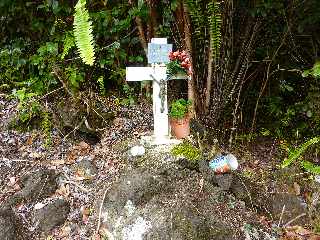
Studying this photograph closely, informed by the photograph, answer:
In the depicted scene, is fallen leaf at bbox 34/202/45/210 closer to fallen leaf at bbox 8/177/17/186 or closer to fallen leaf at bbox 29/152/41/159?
fallen leaf at bbox 8/177/17/186

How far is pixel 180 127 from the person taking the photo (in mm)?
3336

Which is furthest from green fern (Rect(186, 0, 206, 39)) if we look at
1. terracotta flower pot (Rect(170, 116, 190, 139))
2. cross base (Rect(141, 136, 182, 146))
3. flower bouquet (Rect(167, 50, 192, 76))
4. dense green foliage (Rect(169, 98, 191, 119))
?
cross base (Rect(141, 136, 182, 146))

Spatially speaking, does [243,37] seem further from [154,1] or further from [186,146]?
[186,146]

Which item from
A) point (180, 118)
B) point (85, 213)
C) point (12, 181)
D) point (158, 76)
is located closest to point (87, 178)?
point (85, 213)

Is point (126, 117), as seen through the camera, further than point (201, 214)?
Yes

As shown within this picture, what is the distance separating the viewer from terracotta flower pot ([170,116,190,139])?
333 cm

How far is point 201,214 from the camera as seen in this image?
2934mm

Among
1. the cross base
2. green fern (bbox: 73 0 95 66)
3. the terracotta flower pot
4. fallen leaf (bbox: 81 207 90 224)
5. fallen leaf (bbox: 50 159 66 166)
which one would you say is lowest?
fallen leaf (bbox: 81 207 90 224)

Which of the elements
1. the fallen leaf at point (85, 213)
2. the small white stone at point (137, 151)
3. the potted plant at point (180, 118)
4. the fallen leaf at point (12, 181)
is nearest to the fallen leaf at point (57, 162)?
the fallen leaf at point (12, 181)

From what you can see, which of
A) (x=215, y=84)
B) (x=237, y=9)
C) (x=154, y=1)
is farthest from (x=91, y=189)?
(x=237, y=9)

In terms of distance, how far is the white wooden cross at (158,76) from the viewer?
3.20 meters

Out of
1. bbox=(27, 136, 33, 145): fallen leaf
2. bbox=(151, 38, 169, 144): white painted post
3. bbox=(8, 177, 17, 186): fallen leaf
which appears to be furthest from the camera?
bbox=(27, 136, 33, 145): fallen leaf

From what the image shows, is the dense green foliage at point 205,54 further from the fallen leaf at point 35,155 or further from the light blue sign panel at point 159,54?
the fallen leaf at point 35,155

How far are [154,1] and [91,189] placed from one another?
155 cm
